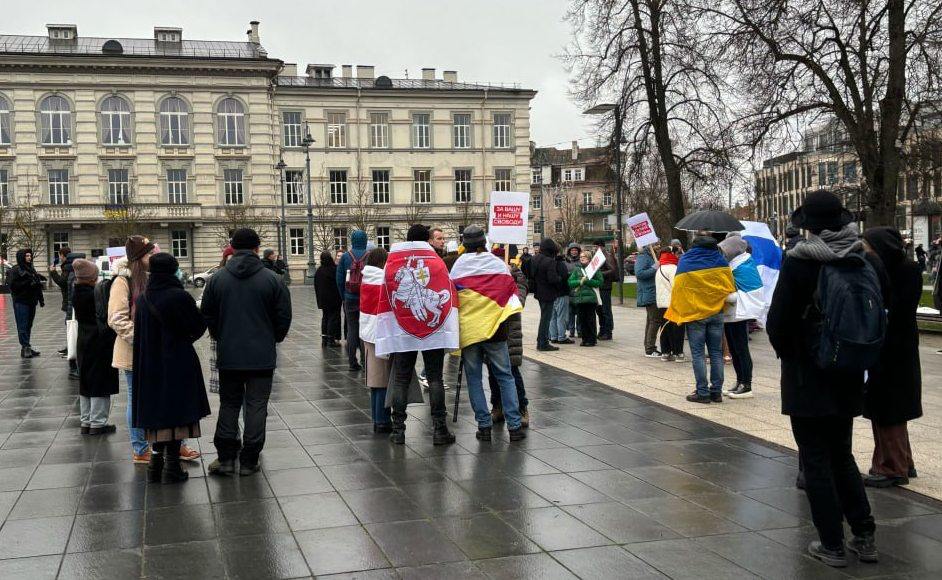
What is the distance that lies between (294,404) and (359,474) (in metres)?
3.61

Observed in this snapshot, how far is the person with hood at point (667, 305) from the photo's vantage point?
45.6 feet

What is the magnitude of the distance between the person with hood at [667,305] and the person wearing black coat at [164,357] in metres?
8.58

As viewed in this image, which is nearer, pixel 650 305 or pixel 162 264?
pixel 162 264

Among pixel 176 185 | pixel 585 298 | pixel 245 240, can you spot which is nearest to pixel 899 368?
pixel 245 240

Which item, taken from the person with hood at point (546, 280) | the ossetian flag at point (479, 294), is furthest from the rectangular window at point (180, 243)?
the ossetian flag at point (479, 294)

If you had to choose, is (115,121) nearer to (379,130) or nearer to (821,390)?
(379,130)

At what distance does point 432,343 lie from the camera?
25.7 ft

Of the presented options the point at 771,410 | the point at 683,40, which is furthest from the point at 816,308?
the point at 683,40

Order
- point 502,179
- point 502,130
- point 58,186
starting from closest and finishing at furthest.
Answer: point 58,186
point 502,179
point 502,130

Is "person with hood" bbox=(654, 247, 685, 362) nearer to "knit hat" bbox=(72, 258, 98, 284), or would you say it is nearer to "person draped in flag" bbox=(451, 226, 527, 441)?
"person draped in flag" bbox=(451, 226, 527, 441)

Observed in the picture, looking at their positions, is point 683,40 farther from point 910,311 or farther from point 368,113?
point 368,113

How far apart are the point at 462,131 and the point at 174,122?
19303 mm

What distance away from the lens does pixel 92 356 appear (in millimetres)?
8430

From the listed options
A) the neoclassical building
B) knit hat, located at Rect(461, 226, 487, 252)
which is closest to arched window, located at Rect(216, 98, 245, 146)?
the neoclassical building
